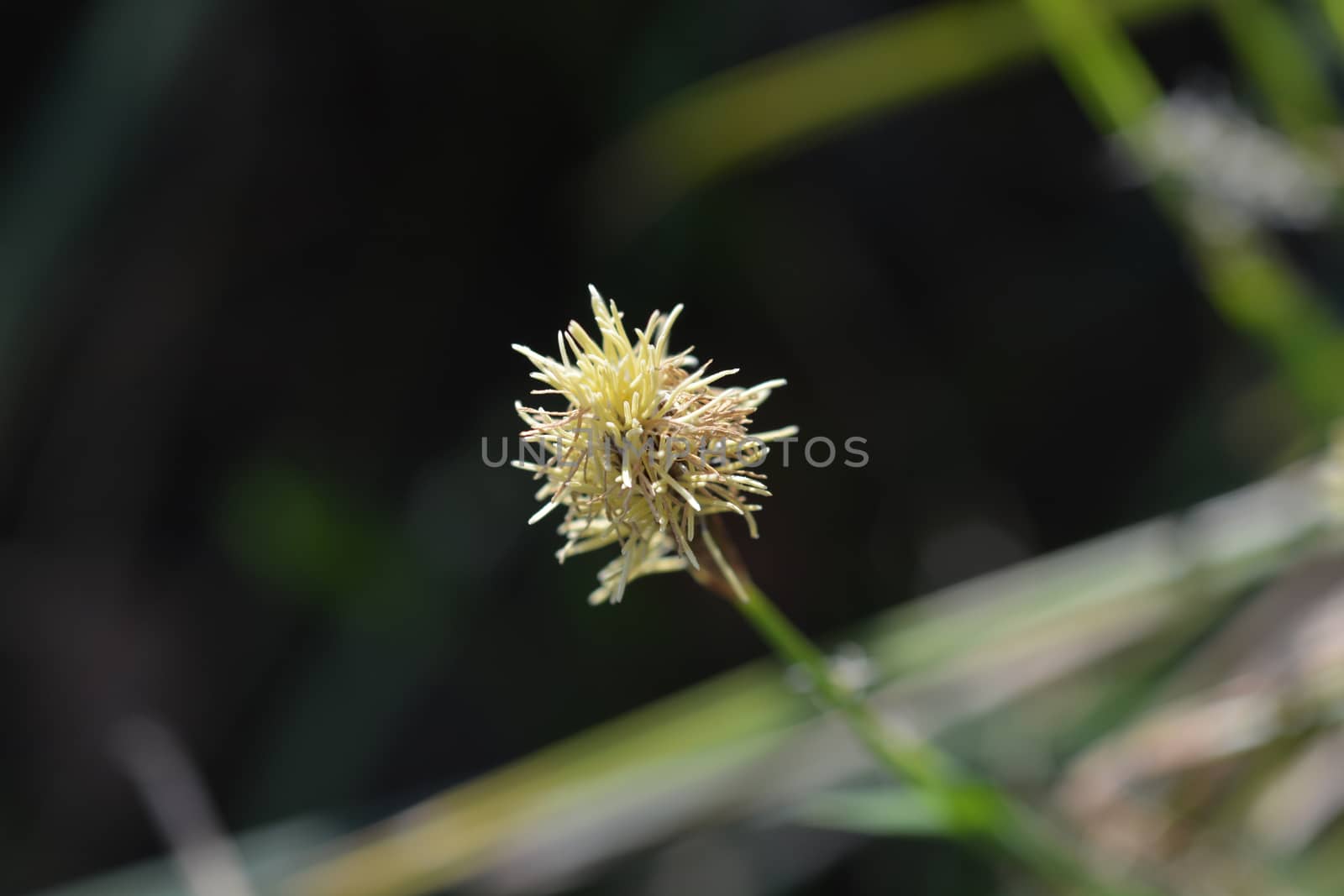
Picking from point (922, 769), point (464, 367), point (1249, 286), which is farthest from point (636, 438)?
point (464, 367)

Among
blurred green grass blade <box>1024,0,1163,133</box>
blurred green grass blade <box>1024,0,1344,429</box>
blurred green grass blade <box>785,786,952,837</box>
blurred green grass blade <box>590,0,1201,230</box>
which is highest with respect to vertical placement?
blurred green grass blade <box>590,0,1201,230</box>

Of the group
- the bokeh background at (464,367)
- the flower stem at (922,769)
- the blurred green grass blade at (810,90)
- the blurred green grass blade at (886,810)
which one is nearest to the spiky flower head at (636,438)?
the flower stem at (922,769)

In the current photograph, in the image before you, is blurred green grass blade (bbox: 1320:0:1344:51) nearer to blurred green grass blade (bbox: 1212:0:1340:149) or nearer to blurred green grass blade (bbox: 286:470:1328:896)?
blurred green grass blade (bbox: 1212:0:1340:149)

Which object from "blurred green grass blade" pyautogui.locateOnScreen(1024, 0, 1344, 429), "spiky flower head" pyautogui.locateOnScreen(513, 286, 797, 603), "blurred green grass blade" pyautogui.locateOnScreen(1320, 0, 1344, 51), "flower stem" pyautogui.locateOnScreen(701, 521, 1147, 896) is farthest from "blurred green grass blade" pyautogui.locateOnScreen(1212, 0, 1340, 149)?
"spiky flower head" pyautogui.locateOnScreen(513, 286, 797, 603)

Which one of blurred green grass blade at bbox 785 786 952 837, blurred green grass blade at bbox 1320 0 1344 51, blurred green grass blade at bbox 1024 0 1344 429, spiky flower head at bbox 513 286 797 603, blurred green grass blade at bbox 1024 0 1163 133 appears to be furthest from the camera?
blurred green grass blade at bbox 1024 0 1344 429

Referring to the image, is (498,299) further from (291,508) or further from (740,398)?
(740,398)

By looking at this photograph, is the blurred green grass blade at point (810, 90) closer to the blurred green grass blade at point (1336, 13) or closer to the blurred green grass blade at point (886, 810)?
the blurred green grass blade at point (1336, 13)
